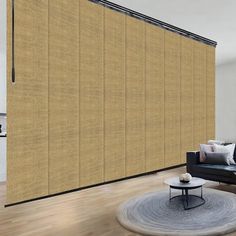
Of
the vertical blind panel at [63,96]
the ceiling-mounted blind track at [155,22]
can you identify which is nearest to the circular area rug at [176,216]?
the vertical blind panel at [63,96]

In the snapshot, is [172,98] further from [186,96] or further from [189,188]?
[189,188]

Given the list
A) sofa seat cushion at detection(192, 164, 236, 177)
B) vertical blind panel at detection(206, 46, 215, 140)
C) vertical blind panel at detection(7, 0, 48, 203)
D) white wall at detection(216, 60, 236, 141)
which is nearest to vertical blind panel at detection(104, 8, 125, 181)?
vertical blind panel at detection(7, 0, 48, 203)

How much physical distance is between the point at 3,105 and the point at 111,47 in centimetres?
335

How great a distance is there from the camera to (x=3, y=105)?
659 centimetres

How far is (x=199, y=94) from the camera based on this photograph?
258 inches

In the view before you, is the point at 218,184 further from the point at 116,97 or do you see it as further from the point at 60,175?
the point at 60,175

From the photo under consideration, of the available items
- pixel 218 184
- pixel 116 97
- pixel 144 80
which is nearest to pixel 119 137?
pixel 116 97

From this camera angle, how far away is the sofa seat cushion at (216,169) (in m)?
4.42

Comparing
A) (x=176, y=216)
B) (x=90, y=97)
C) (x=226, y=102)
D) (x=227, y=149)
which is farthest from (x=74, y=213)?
(x=226, y=102)

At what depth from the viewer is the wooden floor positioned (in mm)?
3000

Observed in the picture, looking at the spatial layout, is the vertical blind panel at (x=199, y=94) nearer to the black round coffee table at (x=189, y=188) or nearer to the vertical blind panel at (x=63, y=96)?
the black round coffee table at (x=189, y=188)

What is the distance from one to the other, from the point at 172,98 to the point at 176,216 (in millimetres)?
3017

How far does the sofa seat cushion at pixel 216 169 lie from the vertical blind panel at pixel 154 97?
879 millimetres

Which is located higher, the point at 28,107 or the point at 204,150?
the point at 28,107
